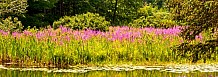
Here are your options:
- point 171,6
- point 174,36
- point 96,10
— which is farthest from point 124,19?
point 171,6

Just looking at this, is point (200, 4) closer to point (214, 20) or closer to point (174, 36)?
point (214, 20)

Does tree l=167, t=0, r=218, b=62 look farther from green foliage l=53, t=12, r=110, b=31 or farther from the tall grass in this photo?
green foliage l=53, t=12, r=110, b=31

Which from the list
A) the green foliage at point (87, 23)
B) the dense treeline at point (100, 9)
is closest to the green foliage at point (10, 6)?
the green foliage at point (87, 23)

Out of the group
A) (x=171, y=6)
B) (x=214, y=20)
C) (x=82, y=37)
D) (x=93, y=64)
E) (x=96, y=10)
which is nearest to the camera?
(x=214, y=20)

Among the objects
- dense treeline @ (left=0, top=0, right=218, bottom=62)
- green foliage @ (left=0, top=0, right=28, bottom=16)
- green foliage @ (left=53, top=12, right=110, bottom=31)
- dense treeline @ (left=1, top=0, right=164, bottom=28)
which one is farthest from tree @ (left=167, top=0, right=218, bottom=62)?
dense treeline @ (left=1, top=0, right=164, bottom=28)

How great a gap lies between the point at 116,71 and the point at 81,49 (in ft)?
7.23

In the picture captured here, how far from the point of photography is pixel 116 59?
13.6 metres

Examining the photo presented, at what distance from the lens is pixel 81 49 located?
43.9ft

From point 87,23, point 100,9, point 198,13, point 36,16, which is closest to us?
point 198,13

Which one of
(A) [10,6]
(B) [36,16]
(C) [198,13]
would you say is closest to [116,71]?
(C) [198,13]

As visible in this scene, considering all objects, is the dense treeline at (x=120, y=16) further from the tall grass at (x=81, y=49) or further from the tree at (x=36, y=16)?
the tall grass at (x=81, y=49)

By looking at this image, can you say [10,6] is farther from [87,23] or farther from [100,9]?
[100,9]

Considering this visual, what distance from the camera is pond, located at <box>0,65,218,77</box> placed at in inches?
423

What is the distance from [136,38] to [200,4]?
7.32 m
